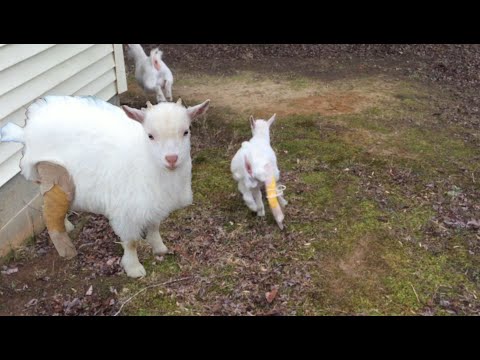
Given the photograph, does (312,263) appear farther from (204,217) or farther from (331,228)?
(204,217)

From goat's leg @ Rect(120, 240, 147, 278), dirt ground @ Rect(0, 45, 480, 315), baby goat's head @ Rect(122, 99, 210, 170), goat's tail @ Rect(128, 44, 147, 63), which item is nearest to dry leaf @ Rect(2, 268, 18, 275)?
dirt ground @ Rect(0, 45, 480, 315)

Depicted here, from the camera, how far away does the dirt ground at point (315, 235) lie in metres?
4.15

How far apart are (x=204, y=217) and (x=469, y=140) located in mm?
4406

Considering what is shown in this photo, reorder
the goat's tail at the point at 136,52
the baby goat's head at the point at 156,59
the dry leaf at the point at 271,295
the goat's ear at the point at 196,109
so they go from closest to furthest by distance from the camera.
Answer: the goat's ear at the point at 196,109 → the dry leaf at the point at 271,295 → the baby goat's head at the point at 156,59 → the goat's tail at the point at 136,52

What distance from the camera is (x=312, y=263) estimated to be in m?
4.56

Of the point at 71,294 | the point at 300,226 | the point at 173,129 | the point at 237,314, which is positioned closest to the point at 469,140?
the point at 300,226

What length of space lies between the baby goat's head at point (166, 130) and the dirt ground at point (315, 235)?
4.69 ft

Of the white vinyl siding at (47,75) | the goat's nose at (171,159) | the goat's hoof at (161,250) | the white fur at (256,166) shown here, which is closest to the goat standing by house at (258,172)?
the white fur at (256,166)

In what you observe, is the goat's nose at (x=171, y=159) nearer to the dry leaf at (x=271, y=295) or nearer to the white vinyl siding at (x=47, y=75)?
the dry leaf at (x=271, y=295)

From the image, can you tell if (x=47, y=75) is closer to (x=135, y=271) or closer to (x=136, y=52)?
(x=135, y=271)

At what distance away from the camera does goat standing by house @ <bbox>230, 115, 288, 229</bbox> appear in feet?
15.6

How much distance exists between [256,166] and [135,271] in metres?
1.58

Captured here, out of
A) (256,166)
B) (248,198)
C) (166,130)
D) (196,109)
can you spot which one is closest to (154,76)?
(248,198)

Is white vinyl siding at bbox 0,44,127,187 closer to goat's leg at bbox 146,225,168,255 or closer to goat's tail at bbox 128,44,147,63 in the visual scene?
goat's tail at bbox 128,44,147,63
